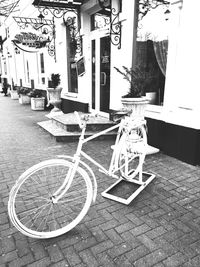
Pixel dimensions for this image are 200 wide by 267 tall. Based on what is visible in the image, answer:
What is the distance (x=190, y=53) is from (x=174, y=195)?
2.38 m

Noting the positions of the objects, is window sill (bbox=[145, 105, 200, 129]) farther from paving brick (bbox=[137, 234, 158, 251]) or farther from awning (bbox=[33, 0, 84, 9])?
awning (bbox=[33, 0, 84, 9])

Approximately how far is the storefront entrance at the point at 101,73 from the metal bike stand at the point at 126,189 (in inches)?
133

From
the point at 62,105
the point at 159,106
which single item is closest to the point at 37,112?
the point at 62,105

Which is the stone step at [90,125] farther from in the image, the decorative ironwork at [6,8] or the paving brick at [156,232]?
the decorative ironwork at [6,8]

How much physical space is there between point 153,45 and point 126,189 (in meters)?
3.33

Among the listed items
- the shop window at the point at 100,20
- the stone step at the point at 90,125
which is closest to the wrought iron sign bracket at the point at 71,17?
the shop window at the point at 100,20

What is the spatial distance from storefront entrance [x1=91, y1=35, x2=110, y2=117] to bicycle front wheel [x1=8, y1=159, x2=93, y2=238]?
3604mm

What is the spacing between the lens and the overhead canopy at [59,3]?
21.0ft

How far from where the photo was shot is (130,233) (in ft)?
7.91

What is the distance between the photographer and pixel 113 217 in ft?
8.79

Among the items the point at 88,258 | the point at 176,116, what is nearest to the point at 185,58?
the point at 176,116

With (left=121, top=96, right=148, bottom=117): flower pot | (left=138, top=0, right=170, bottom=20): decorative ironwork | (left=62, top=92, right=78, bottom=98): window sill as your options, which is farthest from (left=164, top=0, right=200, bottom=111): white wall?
(left=62, top=92, right=78, bottom=98): window sill

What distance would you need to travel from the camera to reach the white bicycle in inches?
89.3

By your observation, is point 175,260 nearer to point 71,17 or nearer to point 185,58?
point 185,58
